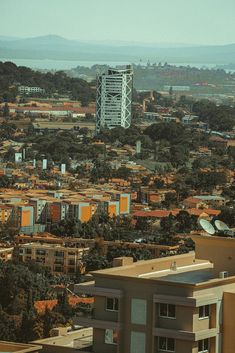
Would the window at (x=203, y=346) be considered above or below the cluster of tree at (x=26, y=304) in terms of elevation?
above

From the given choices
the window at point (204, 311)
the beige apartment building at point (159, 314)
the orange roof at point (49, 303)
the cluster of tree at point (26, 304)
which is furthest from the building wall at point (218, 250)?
the orange roof at point (49, 303)

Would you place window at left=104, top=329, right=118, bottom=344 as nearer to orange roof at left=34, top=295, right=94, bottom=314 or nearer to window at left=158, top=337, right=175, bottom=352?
window at left=158, top=337, right=175, bottom=352

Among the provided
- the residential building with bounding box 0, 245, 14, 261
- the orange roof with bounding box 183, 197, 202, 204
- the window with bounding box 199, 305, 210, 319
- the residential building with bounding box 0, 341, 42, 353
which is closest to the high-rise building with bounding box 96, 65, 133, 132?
the orange roof with bounding box 183, 197, 202, 204

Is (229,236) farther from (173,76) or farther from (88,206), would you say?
(173,76)

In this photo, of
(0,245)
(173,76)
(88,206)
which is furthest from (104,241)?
(173,76)

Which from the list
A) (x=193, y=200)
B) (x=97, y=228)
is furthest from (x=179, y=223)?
(x=193, y=200)

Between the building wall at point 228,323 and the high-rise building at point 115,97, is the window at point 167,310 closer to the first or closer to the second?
the building wall at point 228,323
